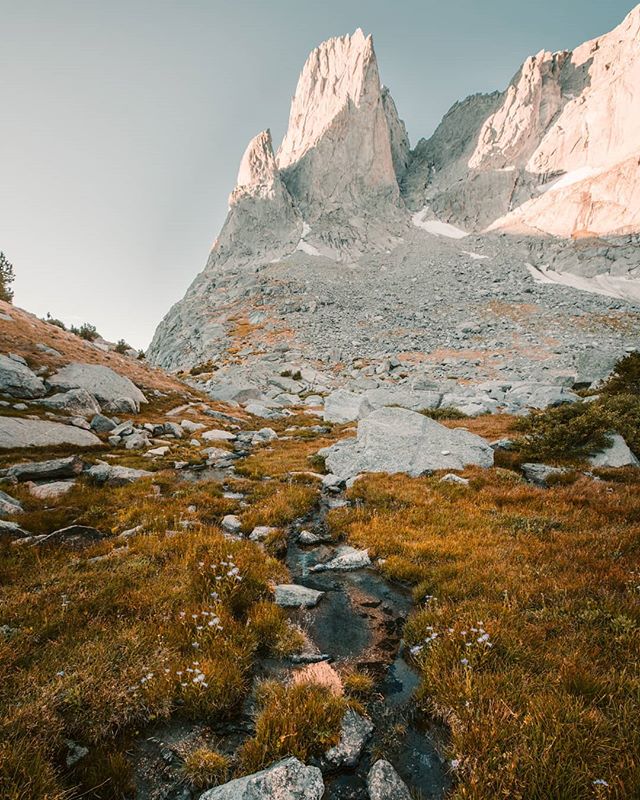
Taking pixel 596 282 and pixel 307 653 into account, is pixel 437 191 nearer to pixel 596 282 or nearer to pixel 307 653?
pixel 596 282

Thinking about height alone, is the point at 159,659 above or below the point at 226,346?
below

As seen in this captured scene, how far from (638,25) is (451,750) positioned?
9446 inches

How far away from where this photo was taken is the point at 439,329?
79188mm

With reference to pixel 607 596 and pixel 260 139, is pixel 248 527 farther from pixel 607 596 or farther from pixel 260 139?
pixel 260 139

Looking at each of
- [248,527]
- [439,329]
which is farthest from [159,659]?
[439,329]

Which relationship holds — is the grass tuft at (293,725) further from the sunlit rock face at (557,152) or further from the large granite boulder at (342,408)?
the sunlit rock face at (557,152)

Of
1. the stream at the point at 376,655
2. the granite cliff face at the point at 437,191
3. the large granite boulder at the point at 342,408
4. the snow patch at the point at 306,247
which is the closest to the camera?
the stream at the point at 376,655

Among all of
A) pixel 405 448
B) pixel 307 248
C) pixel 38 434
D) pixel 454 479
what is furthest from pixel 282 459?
pixel 307 248

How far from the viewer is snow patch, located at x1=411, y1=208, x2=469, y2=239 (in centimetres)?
15675

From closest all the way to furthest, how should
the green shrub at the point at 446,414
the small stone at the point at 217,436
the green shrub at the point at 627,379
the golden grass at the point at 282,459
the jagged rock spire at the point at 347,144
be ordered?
the golden grass at the point at 282,459
the green shrub at the point at 627,379
the small stone at the point at 217,436
the green shrub at the point at 446,414
the jagged rock spire at the point at 347,144

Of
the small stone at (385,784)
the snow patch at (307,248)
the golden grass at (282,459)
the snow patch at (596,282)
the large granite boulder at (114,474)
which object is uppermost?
the snow patch at (307,248)

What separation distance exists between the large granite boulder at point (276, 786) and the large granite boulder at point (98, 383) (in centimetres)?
2463

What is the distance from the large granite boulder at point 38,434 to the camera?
626 inches

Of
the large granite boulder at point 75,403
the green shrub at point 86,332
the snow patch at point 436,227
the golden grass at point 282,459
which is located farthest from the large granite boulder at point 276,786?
the snow patch at point 436,227
